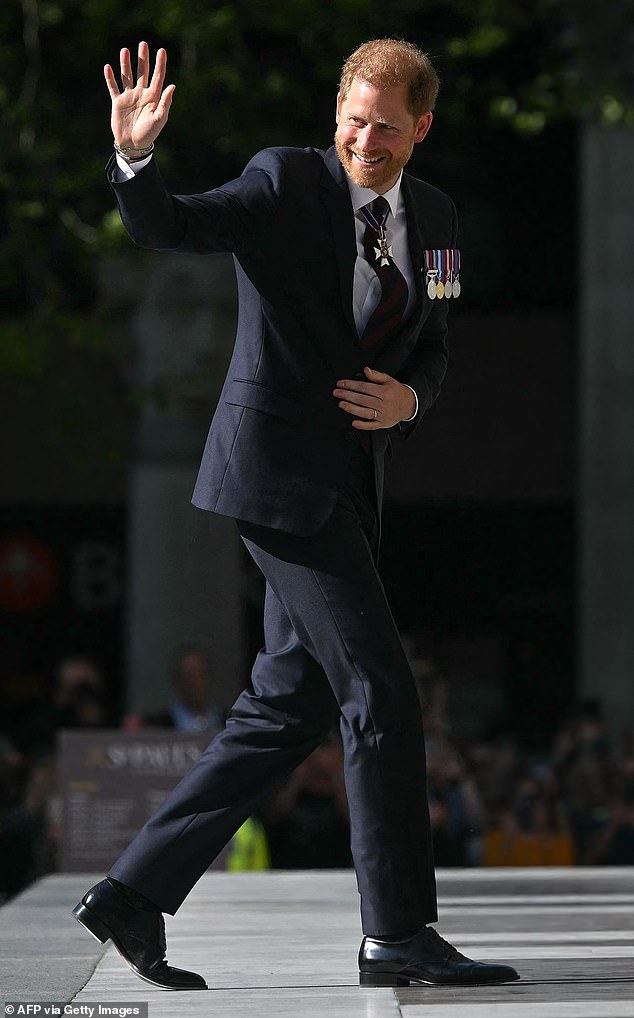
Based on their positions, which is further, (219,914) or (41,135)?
(41,135)

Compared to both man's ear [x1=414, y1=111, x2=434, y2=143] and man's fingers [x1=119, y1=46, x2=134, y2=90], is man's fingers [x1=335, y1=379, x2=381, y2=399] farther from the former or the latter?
man's fingers [x1=119, y1=46, x2=134, y2=90]

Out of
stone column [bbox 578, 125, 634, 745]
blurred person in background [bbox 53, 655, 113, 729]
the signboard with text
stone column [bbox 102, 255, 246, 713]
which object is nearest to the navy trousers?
the signboard with text

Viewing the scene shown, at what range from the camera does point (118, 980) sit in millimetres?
4262

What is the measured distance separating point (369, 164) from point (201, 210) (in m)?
0.43

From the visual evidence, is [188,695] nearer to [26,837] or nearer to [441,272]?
[26,837]

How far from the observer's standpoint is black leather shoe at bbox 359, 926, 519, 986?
3.96 meters

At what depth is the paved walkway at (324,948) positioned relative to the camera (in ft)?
12.3

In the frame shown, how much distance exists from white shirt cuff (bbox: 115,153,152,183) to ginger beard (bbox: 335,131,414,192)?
0.50 m

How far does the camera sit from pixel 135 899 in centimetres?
409

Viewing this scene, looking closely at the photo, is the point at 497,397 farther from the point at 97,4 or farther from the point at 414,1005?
the point at 414,1005

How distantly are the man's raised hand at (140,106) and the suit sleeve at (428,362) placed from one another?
0.83 m

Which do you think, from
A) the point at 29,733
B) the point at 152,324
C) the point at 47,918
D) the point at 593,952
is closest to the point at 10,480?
the point at 152,324

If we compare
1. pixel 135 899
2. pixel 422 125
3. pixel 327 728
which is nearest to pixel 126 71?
pixel 422 125

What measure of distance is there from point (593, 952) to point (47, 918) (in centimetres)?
208
